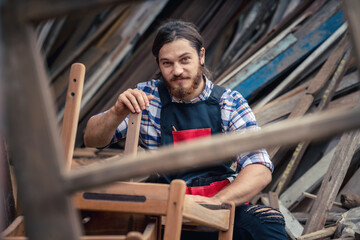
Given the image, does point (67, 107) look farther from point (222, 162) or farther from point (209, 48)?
point (209, 48)

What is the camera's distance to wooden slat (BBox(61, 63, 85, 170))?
1.62 metres

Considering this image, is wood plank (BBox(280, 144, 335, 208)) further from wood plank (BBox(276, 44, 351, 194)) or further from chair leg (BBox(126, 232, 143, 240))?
chair leg (BBox(126, 232, 143, 240))

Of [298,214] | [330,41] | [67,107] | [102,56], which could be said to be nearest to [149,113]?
[67,107]

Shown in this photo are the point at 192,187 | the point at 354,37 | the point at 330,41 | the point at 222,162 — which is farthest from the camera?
the point at 330,41

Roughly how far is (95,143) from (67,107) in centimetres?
79

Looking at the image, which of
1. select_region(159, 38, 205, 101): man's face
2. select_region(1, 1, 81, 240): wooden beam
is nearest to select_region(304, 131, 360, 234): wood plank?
select_region(159, 38, 205, 101): man's face

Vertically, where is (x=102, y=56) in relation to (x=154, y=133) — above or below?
above

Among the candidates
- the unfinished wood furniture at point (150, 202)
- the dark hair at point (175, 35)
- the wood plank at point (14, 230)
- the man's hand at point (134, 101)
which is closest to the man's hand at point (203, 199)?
the unfinished wood furniture at point (150, 202)

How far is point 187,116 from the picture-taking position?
238 cm

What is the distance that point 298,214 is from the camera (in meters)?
2.90

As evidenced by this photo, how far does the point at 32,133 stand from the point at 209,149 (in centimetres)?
35

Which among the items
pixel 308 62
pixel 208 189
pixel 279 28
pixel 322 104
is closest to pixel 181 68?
pixel 208 189

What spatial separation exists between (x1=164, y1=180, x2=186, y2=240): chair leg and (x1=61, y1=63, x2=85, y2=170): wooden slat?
1.61 feet

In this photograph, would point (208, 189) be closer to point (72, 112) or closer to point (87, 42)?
point (72, 112)
